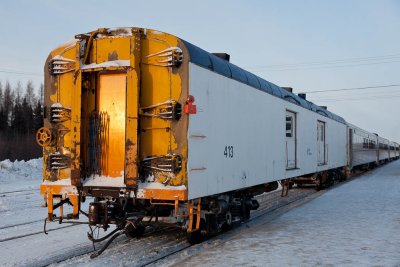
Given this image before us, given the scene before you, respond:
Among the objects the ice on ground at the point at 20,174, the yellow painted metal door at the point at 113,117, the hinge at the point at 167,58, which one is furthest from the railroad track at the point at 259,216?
the ice on ground at the point at 20,174

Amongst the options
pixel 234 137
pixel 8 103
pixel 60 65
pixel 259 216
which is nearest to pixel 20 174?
pixel 259 216

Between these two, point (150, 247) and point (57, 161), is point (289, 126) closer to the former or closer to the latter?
point (150, 247)

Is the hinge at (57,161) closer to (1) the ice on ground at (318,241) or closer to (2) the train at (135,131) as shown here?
(2) the train at (135,131)

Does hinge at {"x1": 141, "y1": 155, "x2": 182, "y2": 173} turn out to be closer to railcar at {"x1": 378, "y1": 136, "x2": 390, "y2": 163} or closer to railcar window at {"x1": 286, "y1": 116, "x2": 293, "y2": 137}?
railcar window at {"x1": 286, "y1": 116, "x2": 293, "y2": 137}

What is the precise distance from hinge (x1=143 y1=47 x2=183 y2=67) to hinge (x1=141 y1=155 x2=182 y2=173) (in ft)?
4.69

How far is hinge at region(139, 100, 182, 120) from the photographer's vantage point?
251 inches

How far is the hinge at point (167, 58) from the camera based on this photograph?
6457 mm

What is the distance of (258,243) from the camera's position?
737 centimetres

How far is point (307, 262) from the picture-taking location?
6.09m

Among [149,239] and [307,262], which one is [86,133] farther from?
[307,262]

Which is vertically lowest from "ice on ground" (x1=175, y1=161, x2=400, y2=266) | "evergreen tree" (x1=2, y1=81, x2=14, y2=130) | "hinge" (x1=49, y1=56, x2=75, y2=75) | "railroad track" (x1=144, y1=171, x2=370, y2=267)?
"railroad track" (x1=144, y1=171, x2=370, y2=267)

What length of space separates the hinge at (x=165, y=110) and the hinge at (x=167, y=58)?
60 cm

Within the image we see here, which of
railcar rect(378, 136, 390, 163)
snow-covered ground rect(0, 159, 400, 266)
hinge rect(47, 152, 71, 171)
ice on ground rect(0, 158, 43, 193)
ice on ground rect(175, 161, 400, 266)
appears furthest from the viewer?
railcar rect(378, 136, 390, 163)

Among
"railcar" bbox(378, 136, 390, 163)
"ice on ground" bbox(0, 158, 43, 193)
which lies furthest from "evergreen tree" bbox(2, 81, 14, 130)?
"railcar" bbox(378, 136, 390, 163)
